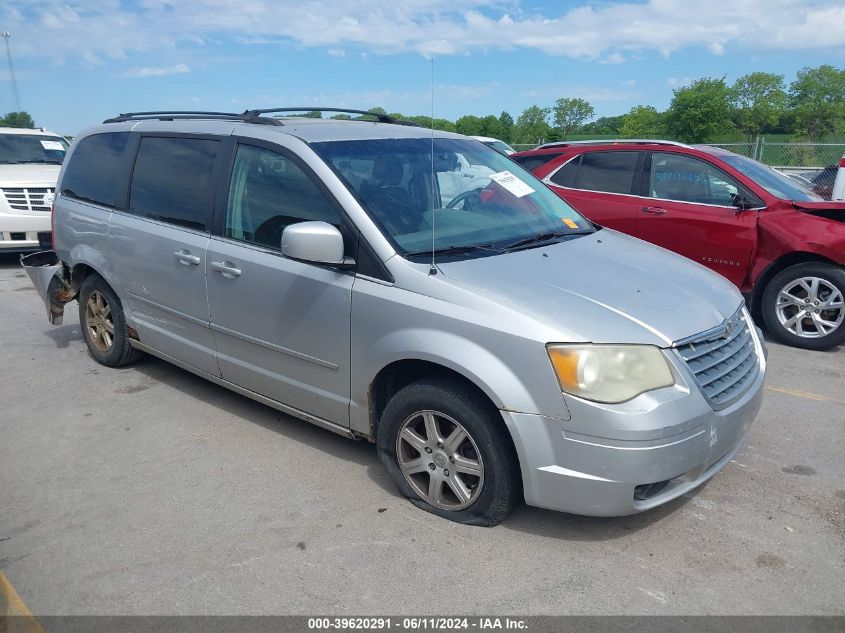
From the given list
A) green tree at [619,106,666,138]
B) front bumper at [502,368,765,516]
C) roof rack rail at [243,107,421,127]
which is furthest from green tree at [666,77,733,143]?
front bumper at [502,368,765,516]

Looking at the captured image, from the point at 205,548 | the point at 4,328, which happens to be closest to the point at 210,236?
the point at 205,548

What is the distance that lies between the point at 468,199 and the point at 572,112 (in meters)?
48.9

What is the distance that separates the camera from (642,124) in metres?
39.6

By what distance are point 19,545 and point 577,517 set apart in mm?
2559

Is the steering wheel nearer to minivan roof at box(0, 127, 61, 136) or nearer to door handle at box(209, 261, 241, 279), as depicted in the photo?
door handle at box(209, 261, 241, 279)

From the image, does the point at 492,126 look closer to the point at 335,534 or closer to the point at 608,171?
the point at 608,171

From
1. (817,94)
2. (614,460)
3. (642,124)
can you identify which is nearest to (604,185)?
(614,460)

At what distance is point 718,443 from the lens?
314 centimetres

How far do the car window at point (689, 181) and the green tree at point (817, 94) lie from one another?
4446 cm

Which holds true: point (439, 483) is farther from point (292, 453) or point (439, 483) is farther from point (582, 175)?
point (582, 175)

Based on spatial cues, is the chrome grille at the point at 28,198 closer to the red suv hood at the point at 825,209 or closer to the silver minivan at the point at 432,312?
the silver minivan at the point at 432,312

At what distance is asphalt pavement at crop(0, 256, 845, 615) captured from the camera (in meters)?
2.86

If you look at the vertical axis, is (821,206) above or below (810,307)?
above

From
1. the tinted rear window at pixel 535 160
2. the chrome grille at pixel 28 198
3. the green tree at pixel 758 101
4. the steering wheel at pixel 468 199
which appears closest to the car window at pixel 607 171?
the tinted rear window at pixel 535 160
